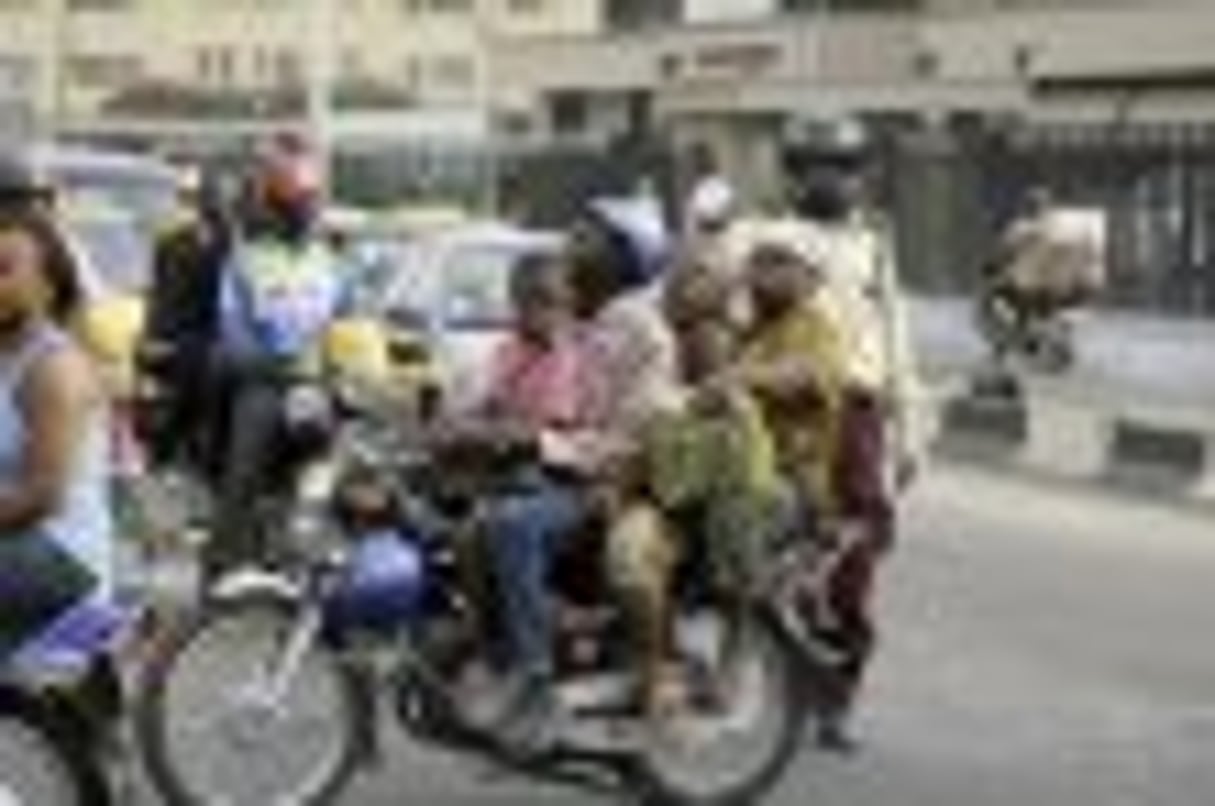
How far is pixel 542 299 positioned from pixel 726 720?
123cm

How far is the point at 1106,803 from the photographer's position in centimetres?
1267

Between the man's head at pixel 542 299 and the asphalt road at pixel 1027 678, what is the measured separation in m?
1.23

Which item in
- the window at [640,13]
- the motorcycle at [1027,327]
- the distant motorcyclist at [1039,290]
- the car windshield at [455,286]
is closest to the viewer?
the car windshield at [455,286]

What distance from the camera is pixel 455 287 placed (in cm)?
2339

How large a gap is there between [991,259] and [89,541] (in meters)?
30.4

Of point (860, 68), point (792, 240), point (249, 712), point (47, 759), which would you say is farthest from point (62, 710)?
point (860, 68)

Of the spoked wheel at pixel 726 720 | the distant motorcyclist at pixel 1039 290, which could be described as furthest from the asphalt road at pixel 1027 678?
the distant motorcyclist at pixel 1039 290

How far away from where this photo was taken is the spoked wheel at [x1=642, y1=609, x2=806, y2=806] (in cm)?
1205

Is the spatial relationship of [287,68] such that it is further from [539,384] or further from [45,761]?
[45,761]

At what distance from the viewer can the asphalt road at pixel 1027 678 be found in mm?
12812

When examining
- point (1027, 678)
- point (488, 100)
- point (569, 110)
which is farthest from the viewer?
point (488, 100)

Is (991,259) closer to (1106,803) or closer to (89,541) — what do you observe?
(1106,803)

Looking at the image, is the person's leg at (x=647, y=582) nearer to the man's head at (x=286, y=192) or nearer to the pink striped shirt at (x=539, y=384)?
the pink striped shirt at (x=539, y=384)

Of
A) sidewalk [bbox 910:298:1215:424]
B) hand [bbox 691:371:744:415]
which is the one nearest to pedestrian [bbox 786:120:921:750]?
hand [bbox 691:371:744:415]
